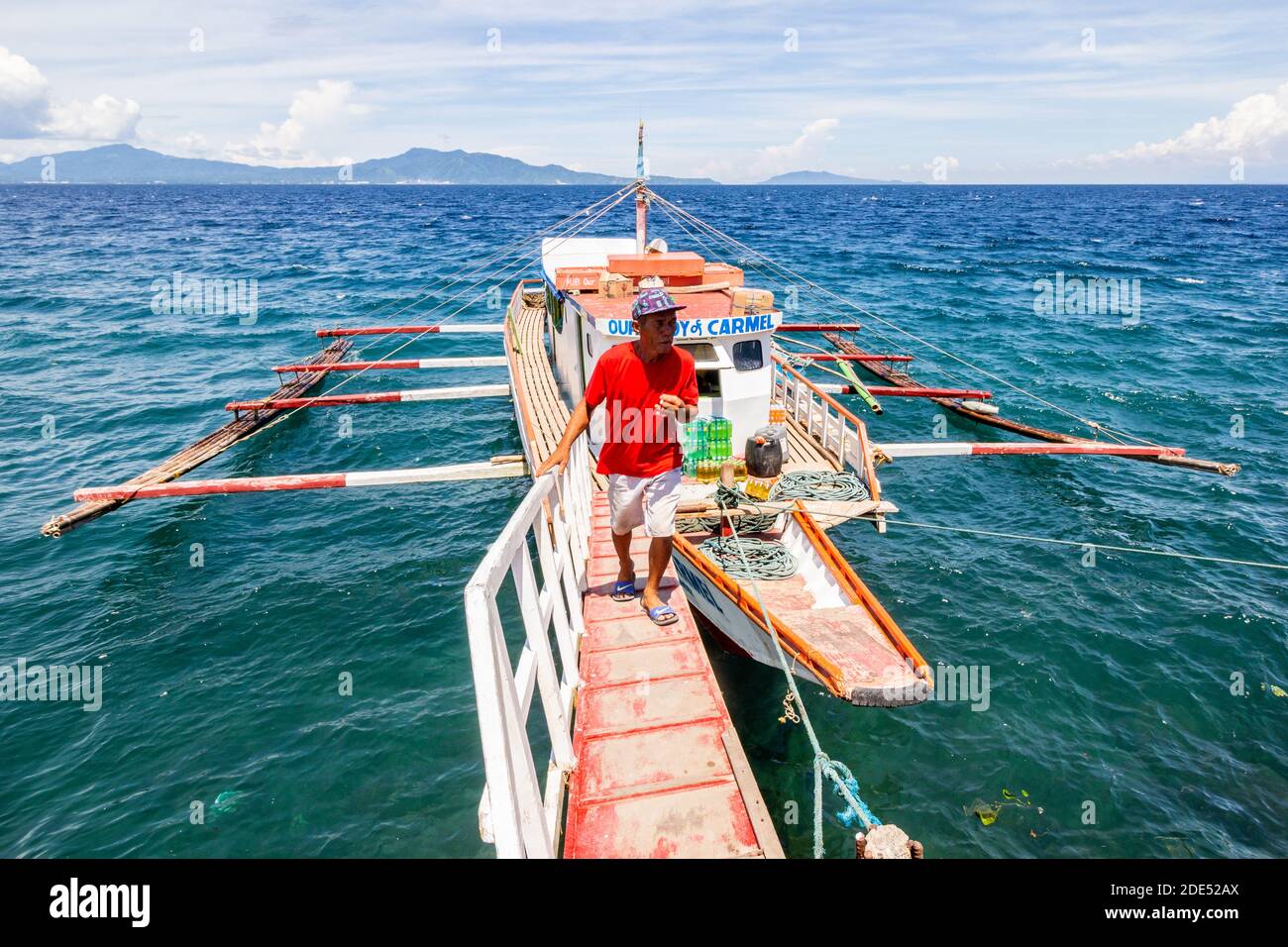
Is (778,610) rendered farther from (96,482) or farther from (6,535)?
(96,482)

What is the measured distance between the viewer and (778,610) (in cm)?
827

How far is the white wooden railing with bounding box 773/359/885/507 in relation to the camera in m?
11.4

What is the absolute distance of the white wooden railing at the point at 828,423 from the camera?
449 inches

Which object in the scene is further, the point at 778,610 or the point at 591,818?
the point at 778,610

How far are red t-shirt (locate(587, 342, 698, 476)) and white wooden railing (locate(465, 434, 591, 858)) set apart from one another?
2.19 feet

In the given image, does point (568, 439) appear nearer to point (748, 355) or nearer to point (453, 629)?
point (748, 355)

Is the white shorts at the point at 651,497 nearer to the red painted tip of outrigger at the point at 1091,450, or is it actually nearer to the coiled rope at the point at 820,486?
the coiled rope at the point at 820,486

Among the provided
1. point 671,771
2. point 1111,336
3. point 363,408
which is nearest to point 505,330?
point 363,408

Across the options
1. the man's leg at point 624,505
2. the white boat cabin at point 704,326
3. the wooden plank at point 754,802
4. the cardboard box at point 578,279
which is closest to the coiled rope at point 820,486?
the white boat cabin at point 704,326

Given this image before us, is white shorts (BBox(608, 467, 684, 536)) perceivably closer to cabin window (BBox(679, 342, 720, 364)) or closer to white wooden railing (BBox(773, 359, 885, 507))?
white wooden railing (BBox(773, 359, 885, 507))

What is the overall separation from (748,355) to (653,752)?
8305 mm

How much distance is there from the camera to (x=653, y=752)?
15.4 ft

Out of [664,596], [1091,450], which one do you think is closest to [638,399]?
[664,596]
